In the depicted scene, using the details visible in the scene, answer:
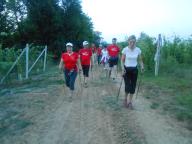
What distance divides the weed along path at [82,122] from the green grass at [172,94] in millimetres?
390

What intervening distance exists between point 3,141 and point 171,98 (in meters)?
6.48

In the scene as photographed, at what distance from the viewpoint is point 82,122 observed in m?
9.11

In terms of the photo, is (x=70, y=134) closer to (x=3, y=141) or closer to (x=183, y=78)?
(x=3, y=141)

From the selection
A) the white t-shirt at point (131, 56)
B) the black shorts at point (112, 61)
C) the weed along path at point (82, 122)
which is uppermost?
the white t-shirt at point (131, 56)

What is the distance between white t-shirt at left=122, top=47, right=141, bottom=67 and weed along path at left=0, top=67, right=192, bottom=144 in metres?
1.28

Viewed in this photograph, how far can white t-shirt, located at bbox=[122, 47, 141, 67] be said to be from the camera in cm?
1045

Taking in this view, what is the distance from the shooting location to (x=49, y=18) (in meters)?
41.2

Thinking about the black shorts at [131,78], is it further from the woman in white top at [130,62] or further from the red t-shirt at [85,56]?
the red t-shirt at [85,56]

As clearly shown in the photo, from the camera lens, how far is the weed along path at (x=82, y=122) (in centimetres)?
783

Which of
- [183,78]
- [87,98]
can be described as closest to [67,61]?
[87,98]

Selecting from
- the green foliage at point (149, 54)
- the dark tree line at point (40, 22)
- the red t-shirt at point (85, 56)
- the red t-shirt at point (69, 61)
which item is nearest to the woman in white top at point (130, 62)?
the red t-shirt at point (69, 61)

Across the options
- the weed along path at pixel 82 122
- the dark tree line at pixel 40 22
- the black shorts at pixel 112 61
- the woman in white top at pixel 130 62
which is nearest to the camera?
the weed along path at pixel 82 122

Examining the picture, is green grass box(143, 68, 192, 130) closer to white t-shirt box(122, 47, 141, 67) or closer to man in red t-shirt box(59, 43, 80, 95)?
white t-shirt box(122, 47, 141, 67)

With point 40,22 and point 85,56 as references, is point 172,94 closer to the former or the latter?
point 85,56
